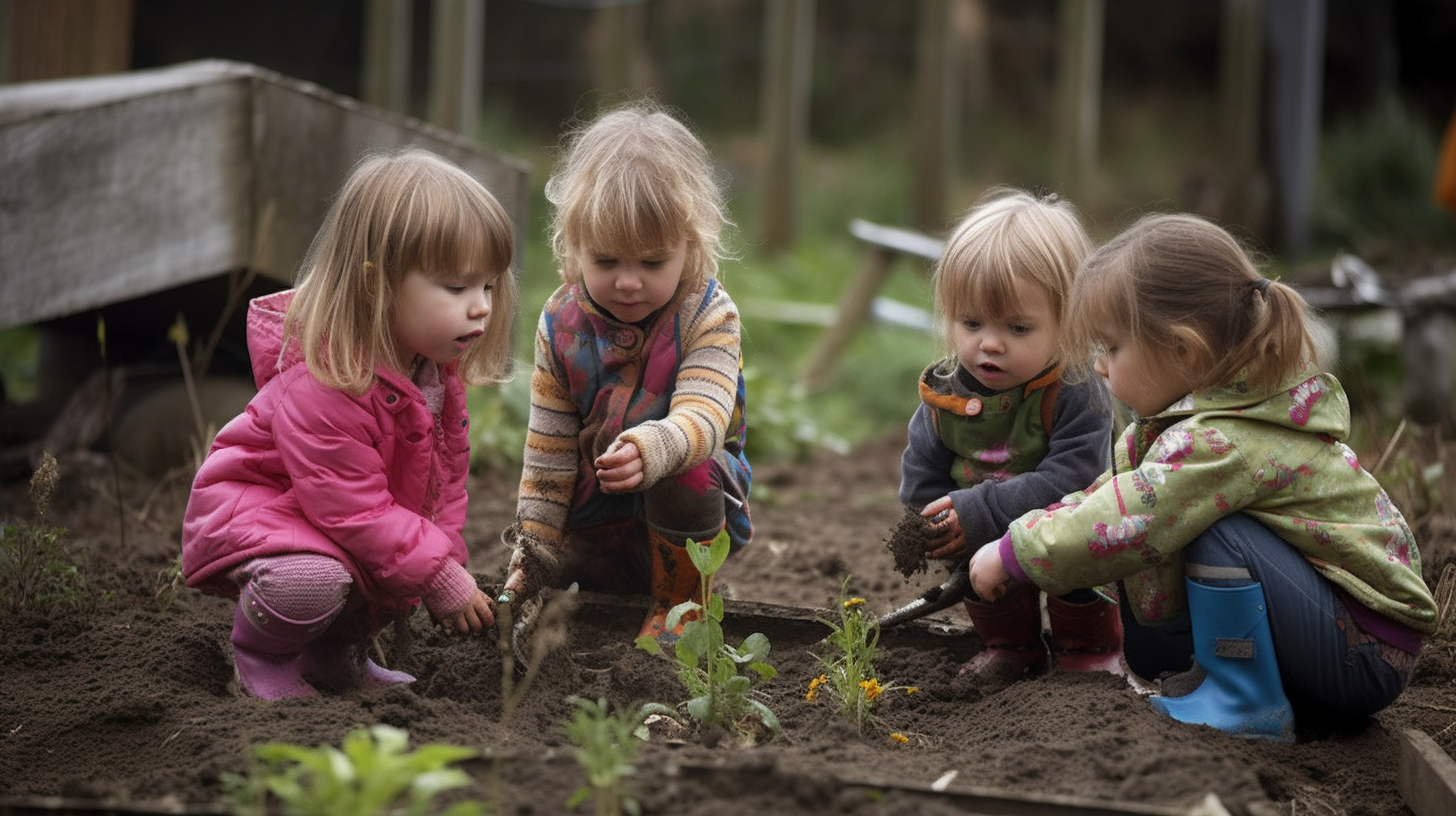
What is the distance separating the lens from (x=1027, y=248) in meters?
2.94

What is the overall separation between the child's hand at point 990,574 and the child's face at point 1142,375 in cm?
37

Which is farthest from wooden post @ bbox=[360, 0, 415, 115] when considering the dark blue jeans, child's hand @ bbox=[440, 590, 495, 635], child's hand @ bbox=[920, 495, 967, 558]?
the dark blue jeans

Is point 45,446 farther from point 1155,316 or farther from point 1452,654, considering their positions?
point 1452,654

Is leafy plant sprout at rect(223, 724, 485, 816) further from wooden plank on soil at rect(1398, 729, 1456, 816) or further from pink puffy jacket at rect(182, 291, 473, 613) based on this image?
wooden plank on soil at rect(1398, 729, 1456, 816)

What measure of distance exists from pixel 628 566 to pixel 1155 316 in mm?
1353

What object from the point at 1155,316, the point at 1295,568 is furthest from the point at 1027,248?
the point at 1295,568

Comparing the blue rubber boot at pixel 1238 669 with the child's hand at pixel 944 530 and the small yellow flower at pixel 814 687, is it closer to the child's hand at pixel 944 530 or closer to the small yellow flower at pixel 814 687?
the child's hand at pixel 944 530

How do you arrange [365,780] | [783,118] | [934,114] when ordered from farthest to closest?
[934,114] → [783,118] → [365,780]

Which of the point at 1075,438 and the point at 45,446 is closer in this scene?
the point at 1075,438

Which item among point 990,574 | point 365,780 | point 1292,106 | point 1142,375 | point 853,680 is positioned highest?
point 1292,106

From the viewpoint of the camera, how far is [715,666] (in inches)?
105

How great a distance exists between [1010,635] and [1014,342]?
1.97ft

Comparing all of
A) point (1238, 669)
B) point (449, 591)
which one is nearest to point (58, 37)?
point (449, 591)

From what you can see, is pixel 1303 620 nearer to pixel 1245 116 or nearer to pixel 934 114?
pixel 934 114
